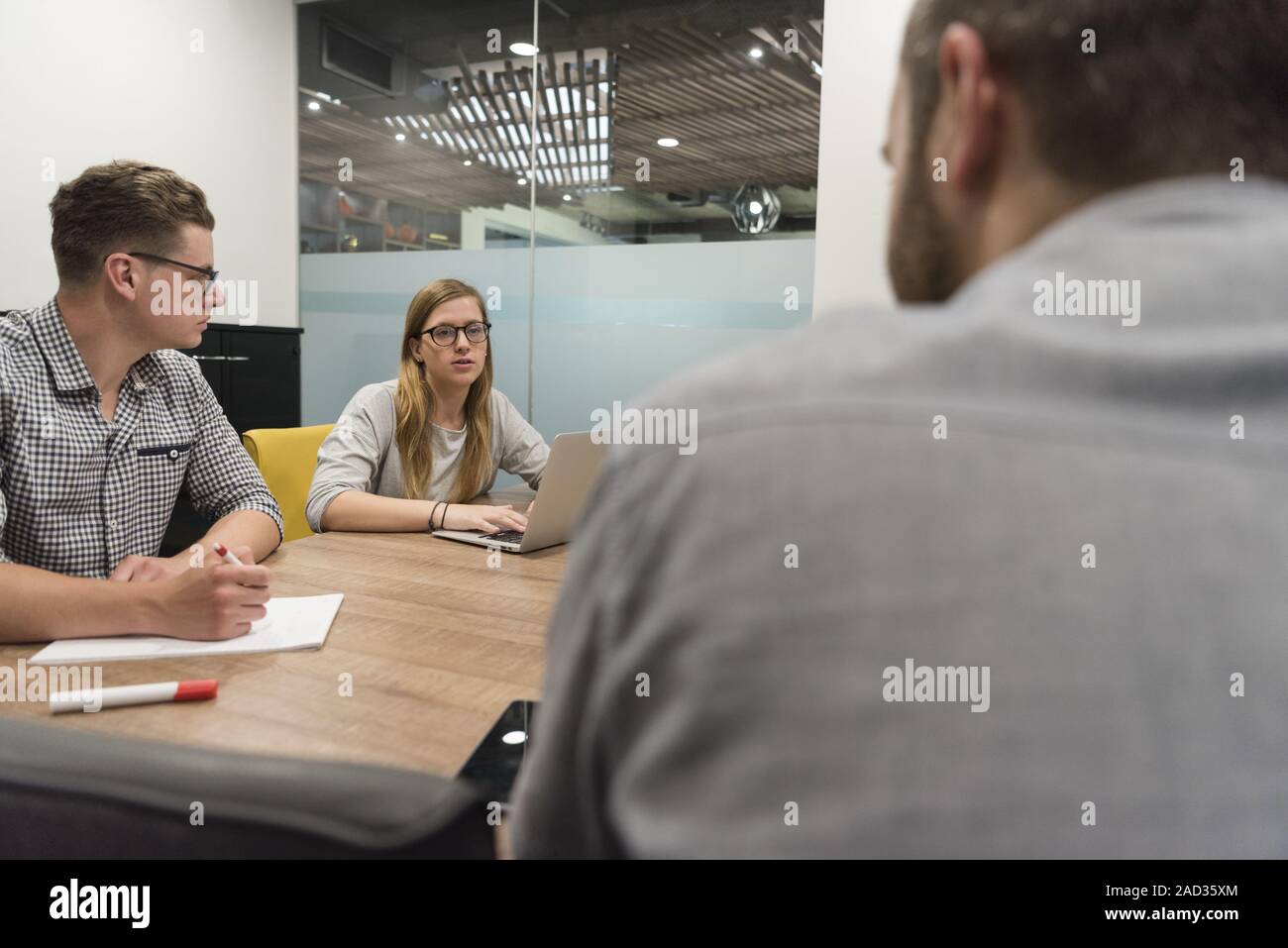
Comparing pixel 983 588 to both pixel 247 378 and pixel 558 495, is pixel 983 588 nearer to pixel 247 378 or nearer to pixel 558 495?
pixel 558 495

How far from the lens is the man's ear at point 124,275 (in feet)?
5.55

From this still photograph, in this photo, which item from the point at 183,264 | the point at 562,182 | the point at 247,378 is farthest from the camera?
the point at 562,182

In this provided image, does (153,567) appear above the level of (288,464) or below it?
below

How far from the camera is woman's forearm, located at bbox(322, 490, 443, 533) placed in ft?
7.02

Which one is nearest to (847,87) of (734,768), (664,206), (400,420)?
(664,206)

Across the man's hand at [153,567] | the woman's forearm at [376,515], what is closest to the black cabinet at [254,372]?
the woman's forearm at [376,515]

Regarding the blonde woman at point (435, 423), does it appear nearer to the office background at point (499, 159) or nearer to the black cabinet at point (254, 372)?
the office background at point (499, 159)

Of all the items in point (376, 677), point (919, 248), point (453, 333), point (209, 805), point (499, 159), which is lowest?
point (376, 677)

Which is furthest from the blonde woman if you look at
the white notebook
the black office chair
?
the black office chair

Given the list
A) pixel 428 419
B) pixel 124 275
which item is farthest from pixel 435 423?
pixel 124 275

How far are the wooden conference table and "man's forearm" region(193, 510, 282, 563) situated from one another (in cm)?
9

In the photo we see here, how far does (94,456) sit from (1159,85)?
5.88ft

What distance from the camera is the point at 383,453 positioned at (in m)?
2.60
